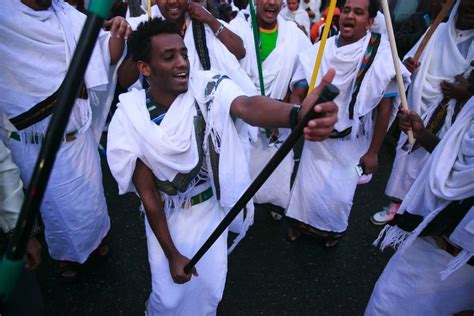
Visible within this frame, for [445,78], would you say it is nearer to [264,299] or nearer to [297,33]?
[297,33]

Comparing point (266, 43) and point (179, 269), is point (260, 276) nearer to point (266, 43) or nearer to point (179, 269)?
point (179, 269)

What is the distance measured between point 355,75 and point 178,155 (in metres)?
1.49

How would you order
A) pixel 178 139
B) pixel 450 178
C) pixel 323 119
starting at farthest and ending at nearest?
1. pixel 178 139
2. pixel 450 178
3. pixel 323 119

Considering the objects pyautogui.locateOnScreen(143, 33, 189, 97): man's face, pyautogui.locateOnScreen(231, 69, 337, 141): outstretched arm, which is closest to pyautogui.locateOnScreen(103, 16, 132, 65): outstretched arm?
pyautogui.locateOnScreen(143, 33, 189, 97): man's face

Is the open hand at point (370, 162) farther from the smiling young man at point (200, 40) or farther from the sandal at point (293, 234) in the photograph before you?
the smiling young man at point (200, 40)

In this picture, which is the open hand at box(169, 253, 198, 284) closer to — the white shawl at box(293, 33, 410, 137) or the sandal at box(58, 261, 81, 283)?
the sandal at box(58, 261, 81, 283)

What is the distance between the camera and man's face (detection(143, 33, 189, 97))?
1731 mm

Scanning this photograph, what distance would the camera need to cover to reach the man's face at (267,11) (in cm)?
277

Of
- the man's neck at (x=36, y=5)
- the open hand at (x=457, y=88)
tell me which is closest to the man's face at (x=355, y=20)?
the open hand at (x=457, y=88)

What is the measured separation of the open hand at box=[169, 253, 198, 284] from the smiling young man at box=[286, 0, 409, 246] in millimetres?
1428

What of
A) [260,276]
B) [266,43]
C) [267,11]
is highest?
[267,11]

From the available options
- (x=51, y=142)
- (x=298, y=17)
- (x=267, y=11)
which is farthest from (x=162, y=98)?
(x=298, y=17)

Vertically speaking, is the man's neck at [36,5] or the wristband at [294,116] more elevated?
the man's neck at [36,5]

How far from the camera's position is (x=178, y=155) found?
1.67 metres
